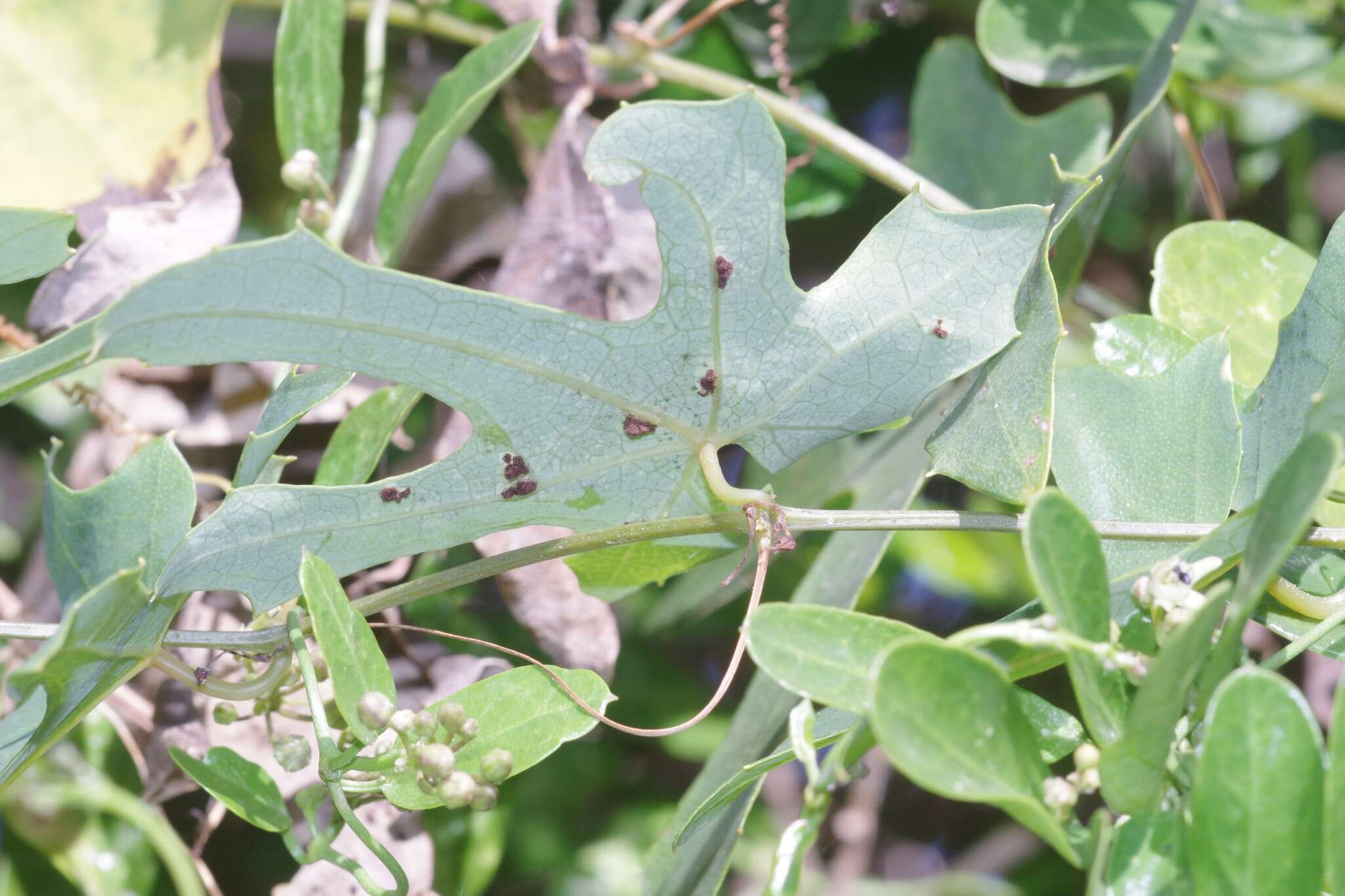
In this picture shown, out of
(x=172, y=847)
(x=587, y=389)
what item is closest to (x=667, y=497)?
(x=587, y=389)

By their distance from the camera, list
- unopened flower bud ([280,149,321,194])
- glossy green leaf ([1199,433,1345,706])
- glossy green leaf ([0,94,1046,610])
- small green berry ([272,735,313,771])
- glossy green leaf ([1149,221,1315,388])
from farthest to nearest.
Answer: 1. unopened flower bud ([280,149,321,194])
2. glossy green leaf ([1149,221,1315,388])
3. small green berry ([272,735,313,771])
4. glossy green leaf ([0,94,1046,610])
5. glossy green leaf ([1199,433,1345,706])

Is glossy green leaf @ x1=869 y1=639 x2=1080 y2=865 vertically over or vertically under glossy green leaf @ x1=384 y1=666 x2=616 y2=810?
over

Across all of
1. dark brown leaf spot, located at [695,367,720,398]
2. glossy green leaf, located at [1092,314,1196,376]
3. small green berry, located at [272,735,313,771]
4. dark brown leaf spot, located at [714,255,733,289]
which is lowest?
small green berry, located at [272,735,313,771]

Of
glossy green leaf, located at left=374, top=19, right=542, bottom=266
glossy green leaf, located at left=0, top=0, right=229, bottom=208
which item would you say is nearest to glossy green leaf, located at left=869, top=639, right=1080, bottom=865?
glossy green leaf, located at left=374, top=19, right=542, bottom=266

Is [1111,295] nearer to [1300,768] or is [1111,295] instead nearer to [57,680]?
[1300,768]

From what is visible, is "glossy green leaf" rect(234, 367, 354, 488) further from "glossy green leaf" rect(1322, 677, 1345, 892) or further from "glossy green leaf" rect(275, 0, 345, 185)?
"glossy green leaf" rect(1322, 677, 1345, 892)

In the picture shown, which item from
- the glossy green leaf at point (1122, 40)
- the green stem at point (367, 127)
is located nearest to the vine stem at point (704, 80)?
the green stem at point (367, 127)

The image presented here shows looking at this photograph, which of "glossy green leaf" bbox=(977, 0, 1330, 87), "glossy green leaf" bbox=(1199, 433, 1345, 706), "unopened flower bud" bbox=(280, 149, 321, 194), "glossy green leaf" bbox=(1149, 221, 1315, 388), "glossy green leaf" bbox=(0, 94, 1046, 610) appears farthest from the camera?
"glossy green leaf" bbox=(977, 0, 1330, 87)
